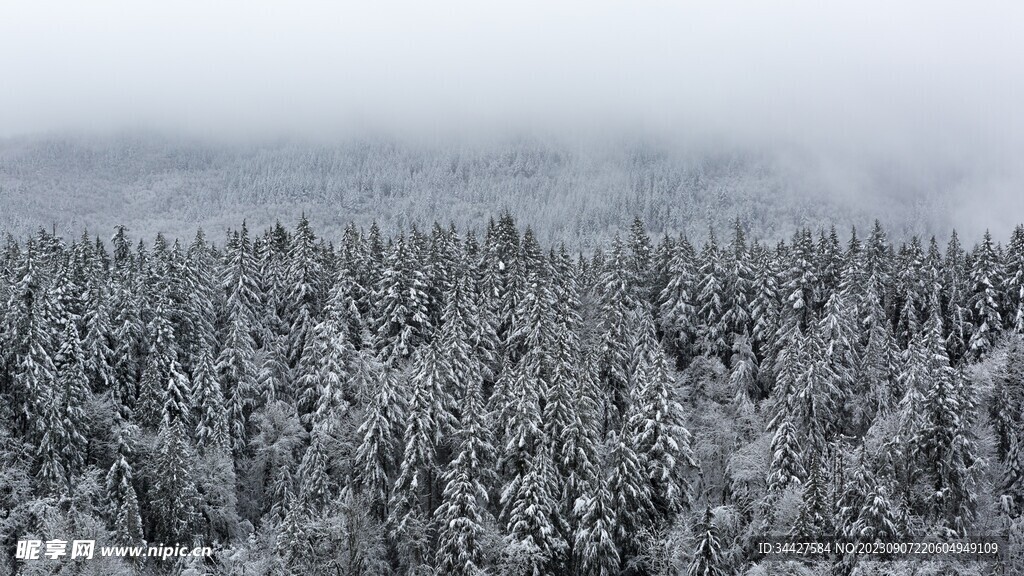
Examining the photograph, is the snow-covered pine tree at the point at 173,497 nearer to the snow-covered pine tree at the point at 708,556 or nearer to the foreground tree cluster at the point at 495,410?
the foreground tree cluster at the point at 495,410

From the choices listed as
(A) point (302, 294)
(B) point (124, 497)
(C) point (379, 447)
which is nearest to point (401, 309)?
(A) point (302, 294)

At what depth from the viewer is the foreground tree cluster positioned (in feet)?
151

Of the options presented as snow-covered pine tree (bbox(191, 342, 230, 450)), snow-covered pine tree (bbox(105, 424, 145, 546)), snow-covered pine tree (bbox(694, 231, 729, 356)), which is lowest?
snow-covered pine tree (bbox(105, 424, 145, 546))

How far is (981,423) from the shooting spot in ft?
178

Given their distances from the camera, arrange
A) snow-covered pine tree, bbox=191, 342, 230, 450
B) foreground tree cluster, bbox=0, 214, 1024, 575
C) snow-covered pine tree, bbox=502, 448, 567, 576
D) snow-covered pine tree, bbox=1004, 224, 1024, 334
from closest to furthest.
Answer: snow-covered pine tree, bbox=502, 448, 567, 576 → foreground tree cluster, bbox=0, 214, 1024, 575 → snow-covered pine tree, bbox=191, 342, 230, 450 → snow-covered pine tree, bbox=1004, 224, 1024, 334

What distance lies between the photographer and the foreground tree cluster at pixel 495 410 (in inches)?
1816

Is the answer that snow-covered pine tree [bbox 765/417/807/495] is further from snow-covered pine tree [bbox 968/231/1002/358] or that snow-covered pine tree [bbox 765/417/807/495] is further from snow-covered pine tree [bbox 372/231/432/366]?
snow-covered pine tree [bbox 372/231/432/366]

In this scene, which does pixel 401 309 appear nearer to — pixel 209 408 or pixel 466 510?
pixel 209 408

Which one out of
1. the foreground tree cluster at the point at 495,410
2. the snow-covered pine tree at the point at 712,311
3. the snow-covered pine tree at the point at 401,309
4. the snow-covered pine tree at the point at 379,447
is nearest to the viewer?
the foreground tree cluster at the point at 495,410

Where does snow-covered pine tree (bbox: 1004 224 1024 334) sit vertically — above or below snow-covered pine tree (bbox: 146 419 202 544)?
above

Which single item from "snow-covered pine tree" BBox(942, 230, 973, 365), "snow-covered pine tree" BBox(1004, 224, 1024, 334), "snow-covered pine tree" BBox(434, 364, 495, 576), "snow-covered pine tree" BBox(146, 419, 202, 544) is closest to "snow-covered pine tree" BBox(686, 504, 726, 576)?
"snow-covered pine tree" BBox(434, 364, 495, 576)

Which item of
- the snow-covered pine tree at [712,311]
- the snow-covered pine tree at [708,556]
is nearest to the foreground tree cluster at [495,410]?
the snow-covered pine tree at [708,556]

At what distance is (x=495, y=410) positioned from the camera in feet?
185

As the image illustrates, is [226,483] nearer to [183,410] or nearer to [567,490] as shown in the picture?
[183,410]
